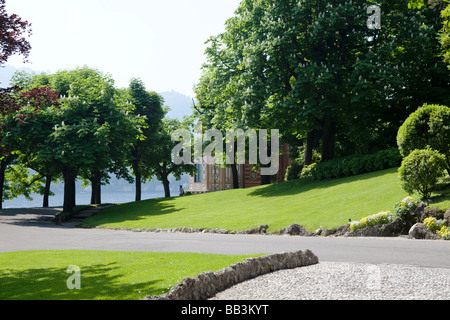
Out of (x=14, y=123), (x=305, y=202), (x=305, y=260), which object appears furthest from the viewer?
(x=14, y=123)

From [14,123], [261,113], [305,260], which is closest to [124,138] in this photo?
[14,123]

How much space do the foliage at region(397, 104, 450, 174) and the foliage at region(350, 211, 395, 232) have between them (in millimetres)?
4305

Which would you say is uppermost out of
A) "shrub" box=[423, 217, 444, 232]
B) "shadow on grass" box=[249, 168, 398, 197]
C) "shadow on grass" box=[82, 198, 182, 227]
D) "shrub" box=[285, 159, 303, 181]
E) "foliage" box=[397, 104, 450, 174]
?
"foliage" box=[397, 104, 450, 174]

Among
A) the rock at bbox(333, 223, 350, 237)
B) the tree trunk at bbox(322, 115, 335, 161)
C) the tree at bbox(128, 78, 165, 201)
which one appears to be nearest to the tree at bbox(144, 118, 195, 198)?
the tree at bbox(128, 78, 165, 201)

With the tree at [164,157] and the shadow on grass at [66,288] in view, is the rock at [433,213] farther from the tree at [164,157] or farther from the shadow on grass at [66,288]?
the tree at [164,157]

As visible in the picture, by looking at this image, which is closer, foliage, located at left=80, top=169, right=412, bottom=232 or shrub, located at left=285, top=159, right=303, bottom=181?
foliage, located at left=80, top=169, right=412, bottom=232

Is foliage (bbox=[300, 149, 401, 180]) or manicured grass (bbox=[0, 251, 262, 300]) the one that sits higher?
foliage (bbox=[300, 149, 401, 180])

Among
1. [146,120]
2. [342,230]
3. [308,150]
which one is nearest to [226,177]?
[146,120]

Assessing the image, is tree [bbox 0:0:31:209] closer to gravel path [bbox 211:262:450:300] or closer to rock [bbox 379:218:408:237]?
gravel path [bbox 211:262:450:300]

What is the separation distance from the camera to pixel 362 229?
17.3 m

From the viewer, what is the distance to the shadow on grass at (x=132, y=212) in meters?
30.7

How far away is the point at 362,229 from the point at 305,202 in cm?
783

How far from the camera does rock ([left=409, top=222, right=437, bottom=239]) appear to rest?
51.2ft
